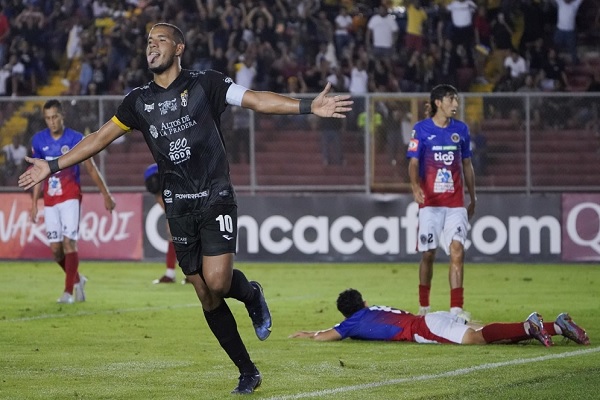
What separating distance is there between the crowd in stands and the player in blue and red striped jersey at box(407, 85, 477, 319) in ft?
39.5

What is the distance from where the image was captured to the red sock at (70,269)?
1600cm

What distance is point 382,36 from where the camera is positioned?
27672mm

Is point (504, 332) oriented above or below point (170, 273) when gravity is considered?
above

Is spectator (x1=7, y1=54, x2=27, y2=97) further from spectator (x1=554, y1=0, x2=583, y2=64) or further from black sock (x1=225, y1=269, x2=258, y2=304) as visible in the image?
black sock (x1=225, y1=269, x2=258, y2=304)

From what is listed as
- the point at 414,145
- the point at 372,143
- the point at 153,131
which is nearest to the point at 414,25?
the point at 372,143

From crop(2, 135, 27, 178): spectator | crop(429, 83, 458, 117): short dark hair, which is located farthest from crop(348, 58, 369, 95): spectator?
crop(429, 83, 458, 117): short dark hair

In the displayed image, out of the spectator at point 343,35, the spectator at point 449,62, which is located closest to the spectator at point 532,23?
the spectator at point 449,62

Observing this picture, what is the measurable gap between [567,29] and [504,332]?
17.3 m

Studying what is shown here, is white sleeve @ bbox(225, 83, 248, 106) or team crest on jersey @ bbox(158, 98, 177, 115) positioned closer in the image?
white sleeve @ bbox(225, 83, 248, 106)

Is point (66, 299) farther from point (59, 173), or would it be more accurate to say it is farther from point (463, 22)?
point (463, 22)

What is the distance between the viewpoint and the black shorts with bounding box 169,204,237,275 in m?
8.67

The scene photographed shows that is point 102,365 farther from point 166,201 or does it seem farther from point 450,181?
point 450,181

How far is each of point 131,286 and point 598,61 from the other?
13.0 metres

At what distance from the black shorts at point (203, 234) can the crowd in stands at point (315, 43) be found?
1750 centimetres
